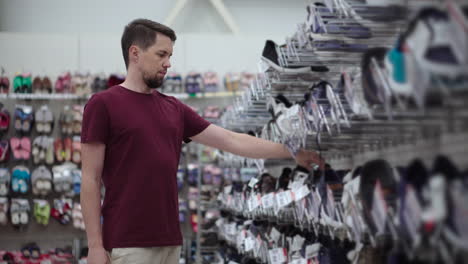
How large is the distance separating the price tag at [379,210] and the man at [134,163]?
3.49 feet

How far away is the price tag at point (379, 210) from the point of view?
1.65m

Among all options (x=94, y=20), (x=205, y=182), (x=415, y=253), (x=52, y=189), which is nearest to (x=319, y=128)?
(x=415, y=253)

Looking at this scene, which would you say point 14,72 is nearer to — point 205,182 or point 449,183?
point 205,182

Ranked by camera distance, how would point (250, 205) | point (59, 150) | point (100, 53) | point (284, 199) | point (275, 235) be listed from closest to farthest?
point (284, 199) → point (275, 235) → point (250, 205) → point (59, 150) → point (100, 53)

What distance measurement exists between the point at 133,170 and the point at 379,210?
116 centimetres

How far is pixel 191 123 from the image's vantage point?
9.57ft

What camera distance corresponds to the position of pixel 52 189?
8008 millimetres

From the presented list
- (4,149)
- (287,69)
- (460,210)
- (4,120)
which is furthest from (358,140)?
(4,120)

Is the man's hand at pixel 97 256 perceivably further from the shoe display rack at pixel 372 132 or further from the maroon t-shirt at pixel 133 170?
the shoe display rack at pixel 372 132

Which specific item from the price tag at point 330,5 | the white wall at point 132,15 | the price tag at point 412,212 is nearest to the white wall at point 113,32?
the white wall at point 132,15

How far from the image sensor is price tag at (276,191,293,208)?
9.20ft

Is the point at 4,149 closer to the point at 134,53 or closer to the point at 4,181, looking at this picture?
the point at 4,181

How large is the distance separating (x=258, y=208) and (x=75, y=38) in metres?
5.40

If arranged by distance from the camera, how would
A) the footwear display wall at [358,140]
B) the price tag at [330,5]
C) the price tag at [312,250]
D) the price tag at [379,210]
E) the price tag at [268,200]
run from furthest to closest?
1. the price tag at [268,200]
2. the price tag at [312,250]
3. the price tag at [330,5]
4. the price tag at [379,210]
5. the footwear display wall at [358,140]
